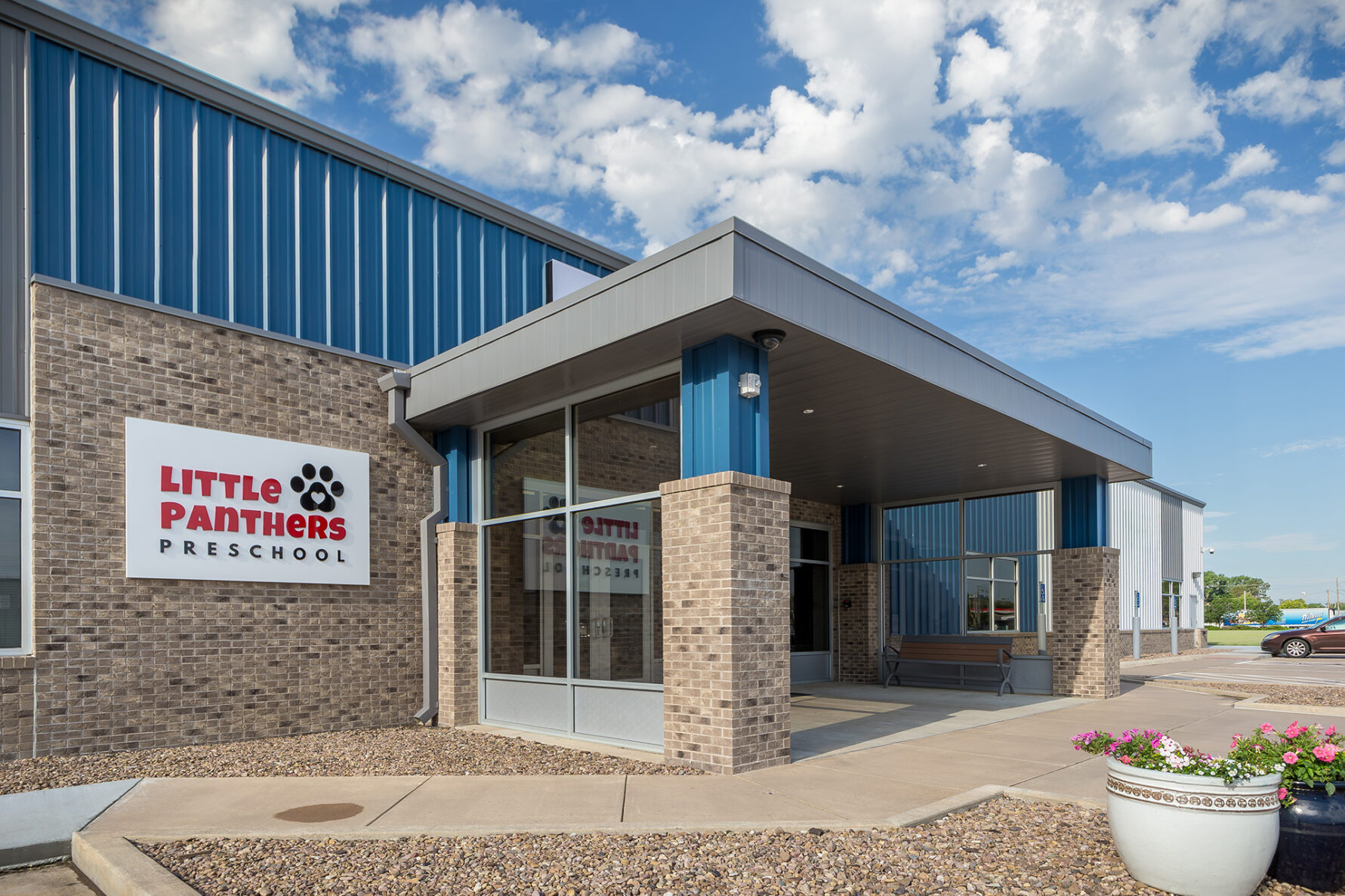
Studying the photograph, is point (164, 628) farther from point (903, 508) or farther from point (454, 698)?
point (903, 508)

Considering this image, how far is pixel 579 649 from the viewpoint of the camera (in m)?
9.92

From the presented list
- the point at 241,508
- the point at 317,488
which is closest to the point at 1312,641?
the point at 317,488

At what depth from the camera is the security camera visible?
8086mm

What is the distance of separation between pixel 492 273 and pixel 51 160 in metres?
5.42

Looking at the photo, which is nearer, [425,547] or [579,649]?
[579,649]

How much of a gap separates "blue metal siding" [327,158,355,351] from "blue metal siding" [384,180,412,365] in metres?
0.51

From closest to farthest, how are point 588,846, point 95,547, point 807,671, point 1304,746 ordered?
point 1304,746
point 588,846
point 95,547
point 807,671

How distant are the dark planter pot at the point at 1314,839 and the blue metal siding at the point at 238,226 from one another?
4.70 meters

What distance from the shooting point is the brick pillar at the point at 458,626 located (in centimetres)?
1123

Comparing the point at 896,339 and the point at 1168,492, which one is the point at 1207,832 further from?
the point at 1168,492

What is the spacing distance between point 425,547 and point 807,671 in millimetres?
9379

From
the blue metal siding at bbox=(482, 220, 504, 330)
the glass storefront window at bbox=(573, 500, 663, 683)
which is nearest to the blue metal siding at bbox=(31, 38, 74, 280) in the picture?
the blue metal siding at bbox=(482, 220, 504, 330)

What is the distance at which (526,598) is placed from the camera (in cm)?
1080

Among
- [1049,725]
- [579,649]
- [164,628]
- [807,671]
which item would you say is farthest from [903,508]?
[164,628]
